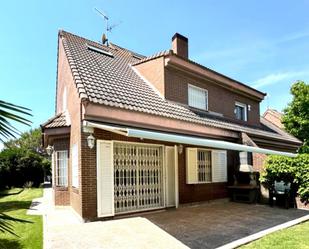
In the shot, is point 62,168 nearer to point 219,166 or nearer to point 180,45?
point 219,166

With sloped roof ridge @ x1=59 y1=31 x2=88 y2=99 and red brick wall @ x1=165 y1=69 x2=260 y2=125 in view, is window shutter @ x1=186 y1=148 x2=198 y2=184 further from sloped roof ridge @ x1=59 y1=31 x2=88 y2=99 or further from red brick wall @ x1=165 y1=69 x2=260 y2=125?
sloped roof ridge @ x1=59 y1=31 x2=88 y2=99

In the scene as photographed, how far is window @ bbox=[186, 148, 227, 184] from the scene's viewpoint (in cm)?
1937

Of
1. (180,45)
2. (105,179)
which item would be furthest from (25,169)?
(105,179)

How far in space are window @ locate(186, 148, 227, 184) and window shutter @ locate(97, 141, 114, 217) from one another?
240 inches

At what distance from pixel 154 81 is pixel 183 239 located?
1223 centimetres

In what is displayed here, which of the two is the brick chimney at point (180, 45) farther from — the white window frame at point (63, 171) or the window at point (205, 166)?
the white window frame at point (63, 171)

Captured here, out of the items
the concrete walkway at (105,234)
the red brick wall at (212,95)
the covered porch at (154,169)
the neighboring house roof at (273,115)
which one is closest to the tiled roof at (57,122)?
the covered porch at (154,169)

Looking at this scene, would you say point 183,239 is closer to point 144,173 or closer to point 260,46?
point 144,173

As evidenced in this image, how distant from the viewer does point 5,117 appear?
1.71 metres

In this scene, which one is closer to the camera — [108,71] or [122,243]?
[122,243]

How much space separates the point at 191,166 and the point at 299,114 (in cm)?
2834

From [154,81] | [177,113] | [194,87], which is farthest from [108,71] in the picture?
[194,87]

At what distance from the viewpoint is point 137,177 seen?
16.7m

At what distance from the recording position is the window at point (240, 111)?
2782 centimetres
